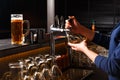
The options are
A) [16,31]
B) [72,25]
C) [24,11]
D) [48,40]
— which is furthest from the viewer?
[24,11]

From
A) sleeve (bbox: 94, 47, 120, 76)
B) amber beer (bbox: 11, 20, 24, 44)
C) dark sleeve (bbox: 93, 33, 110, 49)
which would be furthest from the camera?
dark sleeve (bbox: 93, 33, 110, 49)

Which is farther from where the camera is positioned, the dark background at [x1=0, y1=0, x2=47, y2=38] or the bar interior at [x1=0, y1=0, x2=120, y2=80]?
the dark background at [x1=0, y1=0, x2=47, y2=38]

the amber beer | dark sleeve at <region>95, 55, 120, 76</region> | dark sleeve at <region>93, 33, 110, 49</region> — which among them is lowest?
dark sleeve at <region>95, 55, 120, 76</region>

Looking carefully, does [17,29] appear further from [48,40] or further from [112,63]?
[112,63]

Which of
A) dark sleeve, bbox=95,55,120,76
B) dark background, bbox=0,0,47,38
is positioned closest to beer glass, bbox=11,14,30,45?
dark sleeve, bbox=95,55,120,76

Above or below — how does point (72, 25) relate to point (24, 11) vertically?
below

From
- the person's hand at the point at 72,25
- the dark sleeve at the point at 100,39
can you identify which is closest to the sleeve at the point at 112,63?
Result: the person's hand at the point at 72,25

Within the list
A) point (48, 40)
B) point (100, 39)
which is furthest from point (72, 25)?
point (48, 40)

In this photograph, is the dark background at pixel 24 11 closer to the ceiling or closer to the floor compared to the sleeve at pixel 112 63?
closer to the ceiling

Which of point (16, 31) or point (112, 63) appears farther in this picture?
point (16, 31)

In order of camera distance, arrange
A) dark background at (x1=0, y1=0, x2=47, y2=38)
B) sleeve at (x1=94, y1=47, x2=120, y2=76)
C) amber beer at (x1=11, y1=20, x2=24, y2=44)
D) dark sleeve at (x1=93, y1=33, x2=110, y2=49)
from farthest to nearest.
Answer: dark background at (x1=0, y1=0, x2=47, y2=38)
dark sleeve at (x1=93, y1=33, x2=110, y2=49)
amber beer at (x1=11, y1=20, x2=24, y2=44)
sleeve at (x1=94, y1=47, x2=120, y2=76)

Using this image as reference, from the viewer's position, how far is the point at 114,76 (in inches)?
67.4

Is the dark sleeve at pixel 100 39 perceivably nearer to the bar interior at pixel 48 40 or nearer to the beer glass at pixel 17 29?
the bar interior at pixel 48 40

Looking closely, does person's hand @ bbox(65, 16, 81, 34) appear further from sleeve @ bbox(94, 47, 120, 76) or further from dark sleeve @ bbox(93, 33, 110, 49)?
sleeve @ bbox(94, 47, 120, 76)
